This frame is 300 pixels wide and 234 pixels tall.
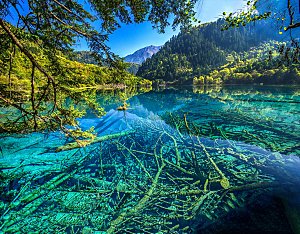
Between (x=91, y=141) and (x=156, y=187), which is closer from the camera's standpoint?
(x=156, y=187)

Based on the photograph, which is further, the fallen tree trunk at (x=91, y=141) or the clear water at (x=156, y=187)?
the fallen tree trunk at (x=91, y=141)

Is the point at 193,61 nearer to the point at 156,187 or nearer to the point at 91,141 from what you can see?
the point at 91,141

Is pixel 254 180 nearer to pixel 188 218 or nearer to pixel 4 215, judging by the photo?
pixel 188 218

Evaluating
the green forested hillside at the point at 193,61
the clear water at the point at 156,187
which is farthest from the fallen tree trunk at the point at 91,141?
the green forested hillside at the point at 193,61

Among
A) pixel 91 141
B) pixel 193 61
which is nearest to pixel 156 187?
pixel 91 141

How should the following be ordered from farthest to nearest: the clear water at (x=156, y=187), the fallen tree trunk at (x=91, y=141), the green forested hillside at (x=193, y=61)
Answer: the green forested hillside at (x=193, y=61) → the fallen tree trunk at (x=91, y=141) → the clear water at (x=156, y=187)

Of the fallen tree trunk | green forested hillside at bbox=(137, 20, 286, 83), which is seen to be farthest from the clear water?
green forested hillside at bbox=(137, 20, 286, 83)

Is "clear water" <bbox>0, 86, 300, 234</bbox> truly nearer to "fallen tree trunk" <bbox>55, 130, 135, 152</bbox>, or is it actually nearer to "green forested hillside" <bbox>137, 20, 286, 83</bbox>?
"fallen tree trunk" <bbox>55, 130, 135, 152</bbox>

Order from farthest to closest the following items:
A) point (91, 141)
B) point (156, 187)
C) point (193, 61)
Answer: point (193, 61), point (91, 141), point (156, 187)

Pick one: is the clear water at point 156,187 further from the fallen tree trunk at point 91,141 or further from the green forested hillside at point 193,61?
the green forested hillside at point 193,61

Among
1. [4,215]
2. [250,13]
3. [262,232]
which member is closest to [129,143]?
[4,215]

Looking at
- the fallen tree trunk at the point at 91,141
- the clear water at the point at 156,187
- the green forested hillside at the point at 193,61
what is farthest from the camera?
the green forested hillside at the point at 193,61

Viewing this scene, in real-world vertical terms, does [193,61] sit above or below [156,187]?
above

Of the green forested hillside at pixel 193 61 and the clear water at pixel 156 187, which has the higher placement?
the green forested hillside at pixel 193 61
